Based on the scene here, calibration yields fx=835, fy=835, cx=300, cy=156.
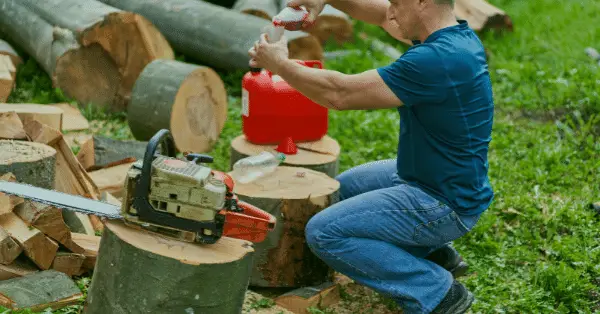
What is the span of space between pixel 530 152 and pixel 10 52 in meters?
4.46

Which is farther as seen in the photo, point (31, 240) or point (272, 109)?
point (272, 109)

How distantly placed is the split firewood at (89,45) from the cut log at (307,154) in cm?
222

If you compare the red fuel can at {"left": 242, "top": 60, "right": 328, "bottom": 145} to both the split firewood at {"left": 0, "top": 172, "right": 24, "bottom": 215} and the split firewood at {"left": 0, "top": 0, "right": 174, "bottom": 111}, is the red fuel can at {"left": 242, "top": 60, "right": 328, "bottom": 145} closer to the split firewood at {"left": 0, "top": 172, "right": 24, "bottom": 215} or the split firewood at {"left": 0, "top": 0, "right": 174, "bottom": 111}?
the split firewood at {"left": 0, "top": 172, "right": 24, "bottom": 215}

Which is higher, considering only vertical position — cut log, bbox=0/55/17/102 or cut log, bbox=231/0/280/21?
cut log, bbox=231/0/280/21

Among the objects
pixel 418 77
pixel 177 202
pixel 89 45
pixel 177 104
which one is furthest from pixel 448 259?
pixel 89 45

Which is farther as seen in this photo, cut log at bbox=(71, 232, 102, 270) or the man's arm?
cut log at bbox=(71, 232, 102, 270)

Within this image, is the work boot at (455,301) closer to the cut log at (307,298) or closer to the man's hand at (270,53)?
the cut log at (307,298)

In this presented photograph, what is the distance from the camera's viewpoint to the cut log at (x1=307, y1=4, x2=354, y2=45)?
874 centimetres

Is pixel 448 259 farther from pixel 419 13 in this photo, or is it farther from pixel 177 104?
pixel 177 104

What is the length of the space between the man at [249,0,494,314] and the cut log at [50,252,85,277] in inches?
45.7

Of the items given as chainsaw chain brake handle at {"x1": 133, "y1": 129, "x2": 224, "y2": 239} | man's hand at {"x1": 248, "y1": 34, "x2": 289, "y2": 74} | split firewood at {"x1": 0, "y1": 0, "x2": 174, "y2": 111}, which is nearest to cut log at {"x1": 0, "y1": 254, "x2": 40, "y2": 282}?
chainsaw chain brake handle at {"x1": 133, "y1": 129, "x2": 224, "y2": 239}

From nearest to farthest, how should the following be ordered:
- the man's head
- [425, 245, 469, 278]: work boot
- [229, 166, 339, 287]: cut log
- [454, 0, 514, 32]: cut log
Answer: the man's head
[229, 166, 339, 287]: cut log
[425, 245, 469, 278]: work boot
[454, 0, 514, 32]: cut log

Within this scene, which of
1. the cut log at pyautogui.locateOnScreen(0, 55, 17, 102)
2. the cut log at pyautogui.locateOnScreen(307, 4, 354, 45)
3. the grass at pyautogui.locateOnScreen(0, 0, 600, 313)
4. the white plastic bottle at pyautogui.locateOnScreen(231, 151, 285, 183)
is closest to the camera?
the white plastic bottle at pyautogui.locateOnScreen(231, 151, 285, 183)

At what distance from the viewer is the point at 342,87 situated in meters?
3.81
